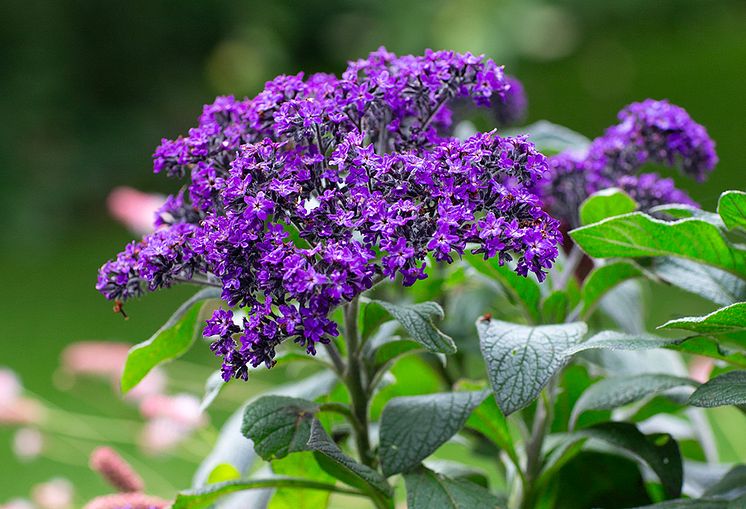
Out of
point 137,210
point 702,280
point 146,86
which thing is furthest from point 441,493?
point 146,86

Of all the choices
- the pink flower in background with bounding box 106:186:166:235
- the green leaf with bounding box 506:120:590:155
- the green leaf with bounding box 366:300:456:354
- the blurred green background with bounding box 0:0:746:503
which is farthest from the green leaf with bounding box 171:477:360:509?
the blurred green background with bounding box 0:0:746:503

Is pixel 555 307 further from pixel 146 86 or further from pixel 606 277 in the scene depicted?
pixel 146 86

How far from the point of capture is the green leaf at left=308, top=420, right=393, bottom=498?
571 millimetres

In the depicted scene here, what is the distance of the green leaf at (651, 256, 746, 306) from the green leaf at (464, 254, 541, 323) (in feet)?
0.33

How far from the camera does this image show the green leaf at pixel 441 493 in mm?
609

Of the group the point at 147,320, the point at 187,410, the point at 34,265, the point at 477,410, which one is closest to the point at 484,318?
the point at 477,410

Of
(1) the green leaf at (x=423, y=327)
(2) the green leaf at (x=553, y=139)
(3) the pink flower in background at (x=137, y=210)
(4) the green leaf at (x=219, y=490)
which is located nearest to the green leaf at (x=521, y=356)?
(1) the green leaf at (x=423, y=327)

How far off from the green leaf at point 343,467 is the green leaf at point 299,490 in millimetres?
81

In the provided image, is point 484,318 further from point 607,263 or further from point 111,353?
point 111,353

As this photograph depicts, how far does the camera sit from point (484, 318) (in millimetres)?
642

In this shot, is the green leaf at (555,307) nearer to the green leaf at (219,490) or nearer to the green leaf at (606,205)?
the green leaf at (606,205)

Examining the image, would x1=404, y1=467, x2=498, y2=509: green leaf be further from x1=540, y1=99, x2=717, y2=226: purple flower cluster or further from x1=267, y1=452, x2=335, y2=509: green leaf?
x1=540, y1=99, x2=717, y2=226: purple flower cluster

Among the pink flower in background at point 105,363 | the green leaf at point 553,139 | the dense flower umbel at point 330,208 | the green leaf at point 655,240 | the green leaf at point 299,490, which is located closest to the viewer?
the dense flower umbel at point 330,208

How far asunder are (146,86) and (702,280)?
4.09 meters
